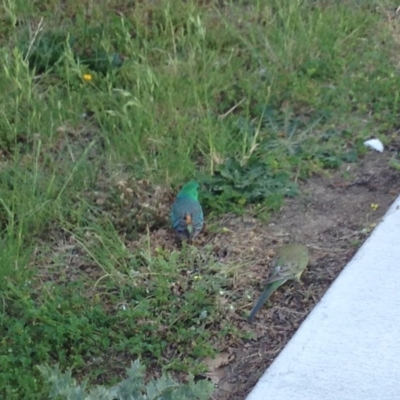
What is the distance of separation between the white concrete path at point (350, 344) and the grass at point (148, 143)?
1.04ft

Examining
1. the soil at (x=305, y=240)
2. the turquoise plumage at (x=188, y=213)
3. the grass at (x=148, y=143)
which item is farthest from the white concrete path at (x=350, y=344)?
the turquoise plumage at (x=188, y=213)

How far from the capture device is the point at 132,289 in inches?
149

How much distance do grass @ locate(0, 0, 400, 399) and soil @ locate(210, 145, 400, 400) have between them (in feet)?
0.29

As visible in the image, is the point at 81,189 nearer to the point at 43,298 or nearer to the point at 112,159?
the point at 112,159

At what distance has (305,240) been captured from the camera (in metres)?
4.12

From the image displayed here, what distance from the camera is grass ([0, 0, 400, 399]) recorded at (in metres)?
3.58

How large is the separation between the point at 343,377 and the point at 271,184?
1.43 meters

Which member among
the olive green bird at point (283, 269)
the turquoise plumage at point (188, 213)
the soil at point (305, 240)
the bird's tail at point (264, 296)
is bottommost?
the soil at point (305, 240)

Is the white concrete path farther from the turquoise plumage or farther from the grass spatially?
the turquoise plumage

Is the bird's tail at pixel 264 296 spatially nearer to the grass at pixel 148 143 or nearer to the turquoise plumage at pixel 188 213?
the grass at pixel 148 143

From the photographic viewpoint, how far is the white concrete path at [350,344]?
316 centimetres

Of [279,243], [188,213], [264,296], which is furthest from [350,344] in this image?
[188,213]

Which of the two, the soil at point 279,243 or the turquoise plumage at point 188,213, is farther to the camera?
the turquoise plumage at point 188,213

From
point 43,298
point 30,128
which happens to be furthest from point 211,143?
point 43,298
